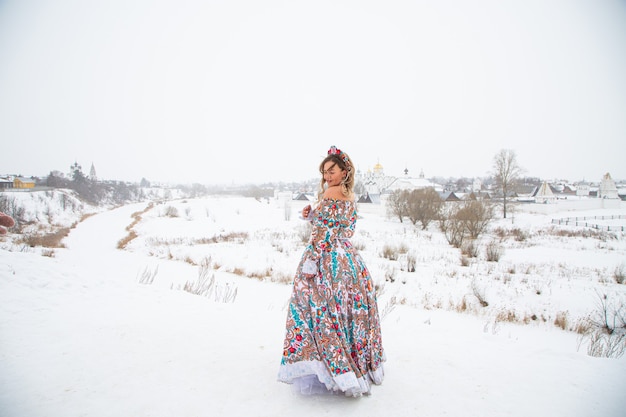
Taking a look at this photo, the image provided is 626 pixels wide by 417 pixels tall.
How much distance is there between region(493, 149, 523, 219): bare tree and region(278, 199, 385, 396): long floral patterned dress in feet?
143

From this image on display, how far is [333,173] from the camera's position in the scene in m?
2.69

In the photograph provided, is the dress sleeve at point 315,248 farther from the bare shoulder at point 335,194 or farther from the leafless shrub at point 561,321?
the leafless shrub at point 561,321

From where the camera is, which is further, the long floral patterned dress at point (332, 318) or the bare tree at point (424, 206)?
the bare tree at point (424, 206)

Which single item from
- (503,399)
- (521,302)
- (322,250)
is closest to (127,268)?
(322,250)

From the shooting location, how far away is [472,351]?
359cm

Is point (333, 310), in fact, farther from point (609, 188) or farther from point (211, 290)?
point (609, 188)

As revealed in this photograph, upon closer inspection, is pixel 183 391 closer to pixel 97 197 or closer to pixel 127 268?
pixel 127 268

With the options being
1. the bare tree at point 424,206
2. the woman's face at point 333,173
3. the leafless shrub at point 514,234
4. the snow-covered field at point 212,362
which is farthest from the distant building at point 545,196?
the woman's face at point 333,173

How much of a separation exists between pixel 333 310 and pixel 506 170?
45310 millimetres

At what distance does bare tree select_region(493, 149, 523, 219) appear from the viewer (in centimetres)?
3894

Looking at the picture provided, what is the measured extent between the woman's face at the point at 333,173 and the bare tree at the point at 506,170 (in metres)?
43.5

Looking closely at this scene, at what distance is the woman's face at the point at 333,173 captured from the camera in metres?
2.69

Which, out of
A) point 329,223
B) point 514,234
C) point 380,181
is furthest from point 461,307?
point 380,181

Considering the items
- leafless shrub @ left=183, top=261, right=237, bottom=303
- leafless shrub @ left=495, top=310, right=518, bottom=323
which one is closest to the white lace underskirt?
leafless shrub @ left=183, top=261, right=237, bottom=303
